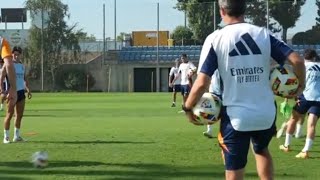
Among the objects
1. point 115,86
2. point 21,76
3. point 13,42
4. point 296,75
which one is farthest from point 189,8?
point 296,75

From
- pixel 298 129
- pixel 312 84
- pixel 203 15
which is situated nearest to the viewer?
pixel 312 84

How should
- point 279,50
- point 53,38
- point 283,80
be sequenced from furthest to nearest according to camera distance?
point 53,38 < point 283,80 < point 279,50

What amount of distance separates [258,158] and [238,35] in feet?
3.83

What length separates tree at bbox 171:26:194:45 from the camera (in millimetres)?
60644

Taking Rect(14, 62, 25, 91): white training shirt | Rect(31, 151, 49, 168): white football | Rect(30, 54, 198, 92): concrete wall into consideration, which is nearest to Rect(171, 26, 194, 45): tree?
Rect(30, 54, 198, 92): concrete wall

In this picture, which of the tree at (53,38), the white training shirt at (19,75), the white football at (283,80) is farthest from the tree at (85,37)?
the white football at (283,80)

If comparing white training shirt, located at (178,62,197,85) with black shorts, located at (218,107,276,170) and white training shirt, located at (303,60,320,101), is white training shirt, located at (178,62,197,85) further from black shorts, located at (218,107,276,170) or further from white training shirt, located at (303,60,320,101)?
black shorts, located at (218,107,276,170)

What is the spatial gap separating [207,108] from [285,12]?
1912 inches

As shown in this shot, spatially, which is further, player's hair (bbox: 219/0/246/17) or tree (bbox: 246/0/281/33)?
tree (bbox: 246/0/281/33)

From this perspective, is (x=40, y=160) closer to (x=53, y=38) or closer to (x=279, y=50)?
(x=279, y=50)

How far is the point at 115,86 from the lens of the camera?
176 feet

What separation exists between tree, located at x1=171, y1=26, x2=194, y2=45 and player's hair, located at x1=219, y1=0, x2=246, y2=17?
54.7m

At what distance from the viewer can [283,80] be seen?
5.87 meters

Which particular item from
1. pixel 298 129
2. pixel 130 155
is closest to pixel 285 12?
pixel 298 129
